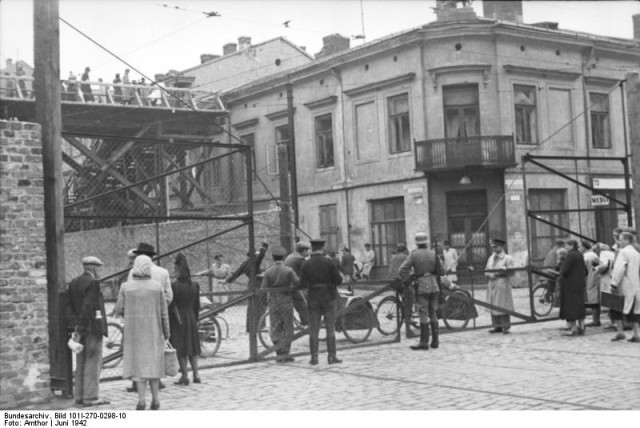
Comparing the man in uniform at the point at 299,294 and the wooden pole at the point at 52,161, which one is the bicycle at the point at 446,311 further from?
the wooden pole at the point at 52,161

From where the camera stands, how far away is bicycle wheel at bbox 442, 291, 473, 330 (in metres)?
14.5

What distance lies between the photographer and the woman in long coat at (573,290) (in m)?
13.6

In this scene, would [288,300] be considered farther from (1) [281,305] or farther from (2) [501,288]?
(2) [501,288]

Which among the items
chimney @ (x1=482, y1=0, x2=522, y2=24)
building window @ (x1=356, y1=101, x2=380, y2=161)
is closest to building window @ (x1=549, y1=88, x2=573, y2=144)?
chimney @ (x1=482, y1=0, x2=522, y2=24)

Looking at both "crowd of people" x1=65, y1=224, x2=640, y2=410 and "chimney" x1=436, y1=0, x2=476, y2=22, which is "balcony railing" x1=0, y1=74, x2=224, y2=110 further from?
"crowd of people" x1=65, y1=224, x2=640, y2=410

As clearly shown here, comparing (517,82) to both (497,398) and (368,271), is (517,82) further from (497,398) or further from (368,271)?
(497,398)

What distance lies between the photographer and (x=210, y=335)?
13.0m

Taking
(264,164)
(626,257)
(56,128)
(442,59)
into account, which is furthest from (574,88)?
(56,128)

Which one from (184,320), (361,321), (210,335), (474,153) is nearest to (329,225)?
(474,153)

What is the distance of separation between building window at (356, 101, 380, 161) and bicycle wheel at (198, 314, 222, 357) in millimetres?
17430

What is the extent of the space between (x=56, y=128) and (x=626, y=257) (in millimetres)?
8839

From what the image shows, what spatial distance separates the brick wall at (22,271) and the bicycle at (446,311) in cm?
642

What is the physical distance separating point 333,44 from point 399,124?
7.91m

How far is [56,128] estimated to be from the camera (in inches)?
361
